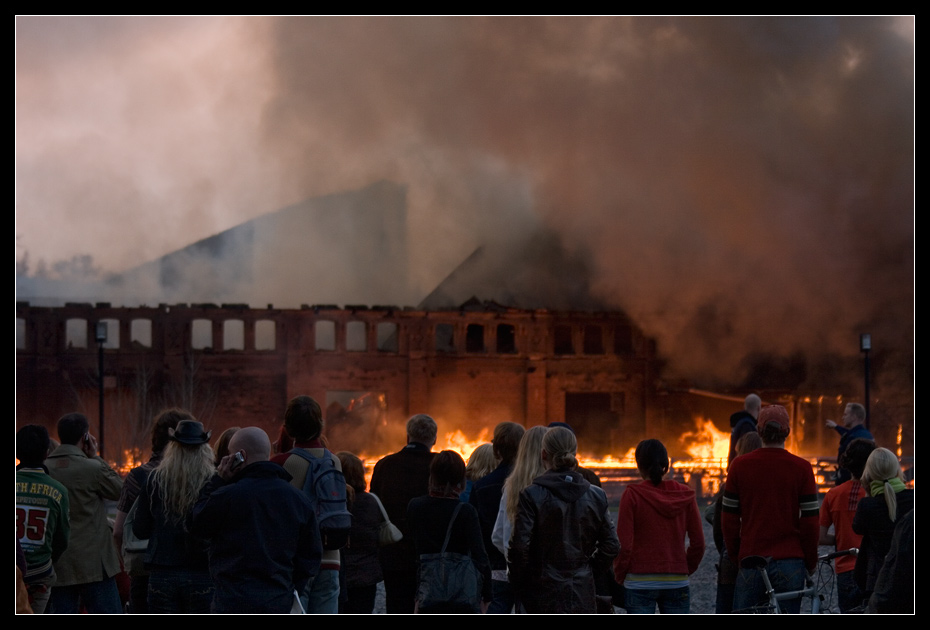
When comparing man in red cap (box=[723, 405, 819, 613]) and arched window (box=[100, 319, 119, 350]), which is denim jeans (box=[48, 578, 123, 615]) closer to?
man in red cap (box=[723, 405, 819, 613])

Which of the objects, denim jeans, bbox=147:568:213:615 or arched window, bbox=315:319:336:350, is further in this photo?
arched window, bbox=315:319:336:350

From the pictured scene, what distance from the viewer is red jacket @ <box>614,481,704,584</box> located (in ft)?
17.3

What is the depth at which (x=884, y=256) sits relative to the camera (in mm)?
24734

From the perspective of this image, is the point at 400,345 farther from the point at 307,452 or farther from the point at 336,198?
the point at 307,452

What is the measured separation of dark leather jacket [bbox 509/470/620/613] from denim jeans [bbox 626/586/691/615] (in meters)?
0.60

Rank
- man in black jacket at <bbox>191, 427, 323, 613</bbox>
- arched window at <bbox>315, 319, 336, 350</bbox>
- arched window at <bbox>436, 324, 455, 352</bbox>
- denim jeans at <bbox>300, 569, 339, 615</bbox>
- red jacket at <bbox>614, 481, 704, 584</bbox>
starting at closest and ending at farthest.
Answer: man in black jacket at <bbox>191, 427, 323, 613</bbox>, denim jeans at <bbox>300, 569, 339, 615</bbox>, red jacket at <bbox>614, 481, 704, 584</bbox>, arched window at <bbox>436, 324, 455, 352</bbox>, arched window at <bbox>315, 319, 336, 350</bbox>

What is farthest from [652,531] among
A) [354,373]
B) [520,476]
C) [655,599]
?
[354,373]

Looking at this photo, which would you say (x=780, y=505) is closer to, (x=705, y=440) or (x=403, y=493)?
(x=403, y=493)

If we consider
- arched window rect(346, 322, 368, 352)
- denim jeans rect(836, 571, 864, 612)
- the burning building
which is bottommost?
denim jeans rect(836, 571, 864, 612)

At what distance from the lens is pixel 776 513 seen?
17.6 feet

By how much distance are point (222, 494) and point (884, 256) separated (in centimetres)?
2407

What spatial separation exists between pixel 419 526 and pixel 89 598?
231cm

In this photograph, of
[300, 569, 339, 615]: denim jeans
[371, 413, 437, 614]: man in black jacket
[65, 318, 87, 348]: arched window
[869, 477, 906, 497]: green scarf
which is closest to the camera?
[300, 569, 339, 615]: denim jeans

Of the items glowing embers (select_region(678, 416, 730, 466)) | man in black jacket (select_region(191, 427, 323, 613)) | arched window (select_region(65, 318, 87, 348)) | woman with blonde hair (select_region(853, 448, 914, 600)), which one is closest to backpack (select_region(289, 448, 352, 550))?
man in black jacket (select_region(191, 427, 323, 613))
